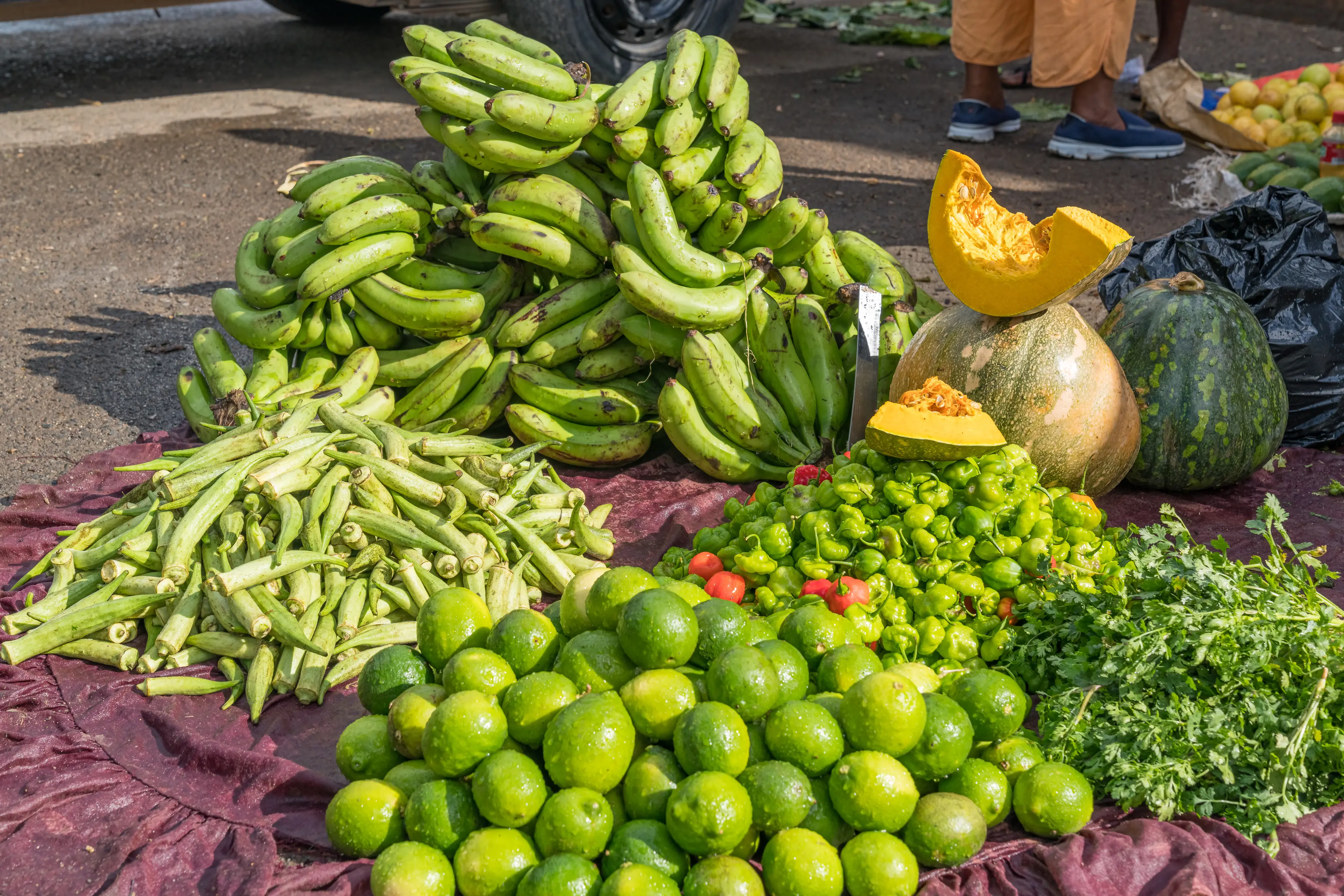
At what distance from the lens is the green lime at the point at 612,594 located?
2.61 metres

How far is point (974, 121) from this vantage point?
8781mm

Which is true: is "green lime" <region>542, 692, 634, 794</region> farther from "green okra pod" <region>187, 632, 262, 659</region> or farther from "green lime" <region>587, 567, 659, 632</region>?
"green okra pod" <region>187, 632, 262, 659</region>

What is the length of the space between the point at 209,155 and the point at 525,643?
23.9ft

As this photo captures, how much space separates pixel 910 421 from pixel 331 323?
263 cm

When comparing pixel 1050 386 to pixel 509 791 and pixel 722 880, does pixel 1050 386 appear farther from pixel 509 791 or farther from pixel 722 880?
pixel 509 791

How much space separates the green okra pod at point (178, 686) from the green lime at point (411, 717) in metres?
0.96

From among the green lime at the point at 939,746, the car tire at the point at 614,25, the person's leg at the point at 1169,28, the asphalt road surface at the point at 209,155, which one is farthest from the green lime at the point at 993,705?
the person's leg at the point at 1169,28

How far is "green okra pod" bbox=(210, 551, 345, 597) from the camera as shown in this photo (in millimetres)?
3186

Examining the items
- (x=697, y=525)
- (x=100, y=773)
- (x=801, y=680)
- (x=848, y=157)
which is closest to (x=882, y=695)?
(x=801, y=680)

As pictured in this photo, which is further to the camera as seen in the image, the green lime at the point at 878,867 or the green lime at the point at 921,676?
the green lime at the point at 921,676

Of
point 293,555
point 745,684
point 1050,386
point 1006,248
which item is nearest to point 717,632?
point 745,684

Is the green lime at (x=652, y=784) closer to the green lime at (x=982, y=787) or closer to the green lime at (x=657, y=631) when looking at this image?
the green lime at (x=657, y=631)

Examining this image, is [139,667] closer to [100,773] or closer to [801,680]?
[100,773]

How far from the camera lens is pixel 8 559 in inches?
151
